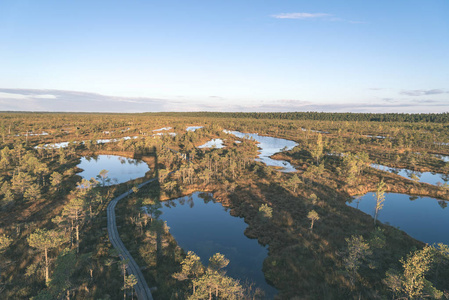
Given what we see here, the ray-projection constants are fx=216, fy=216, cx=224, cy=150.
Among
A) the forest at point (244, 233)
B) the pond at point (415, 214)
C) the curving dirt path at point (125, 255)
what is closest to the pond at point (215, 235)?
the forest at point (244, 233)

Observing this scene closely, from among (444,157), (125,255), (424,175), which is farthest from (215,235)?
(444,157)

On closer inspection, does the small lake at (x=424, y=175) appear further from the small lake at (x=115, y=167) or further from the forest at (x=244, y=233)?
the small lake at (x=115, y=167)

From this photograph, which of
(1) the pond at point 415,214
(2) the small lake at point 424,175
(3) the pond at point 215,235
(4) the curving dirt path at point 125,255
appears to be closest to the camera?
(4) the curving dirt path at point 125,255

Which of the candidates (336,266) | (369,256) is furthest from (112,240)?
(369,256)

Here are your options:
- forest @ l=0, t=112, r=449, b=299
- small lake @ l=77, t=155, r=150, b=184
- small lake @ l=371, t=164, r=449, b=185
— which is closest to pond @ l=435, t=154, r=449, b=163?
forest @ l=0, t=112, r=449, b=299

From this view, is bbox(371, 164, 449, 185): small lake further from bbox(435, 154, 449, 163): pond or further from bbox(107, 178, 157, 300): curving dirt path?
bbox(107, 178, 157, 300): curving dirt path

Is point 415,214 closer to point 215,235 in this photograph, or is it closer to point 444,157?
point 215,235

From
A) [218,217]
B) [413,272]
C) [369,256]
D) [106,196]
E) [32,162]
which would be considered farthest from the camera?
[32,162]

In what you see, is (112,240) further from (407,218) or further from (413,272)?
(407,218)
